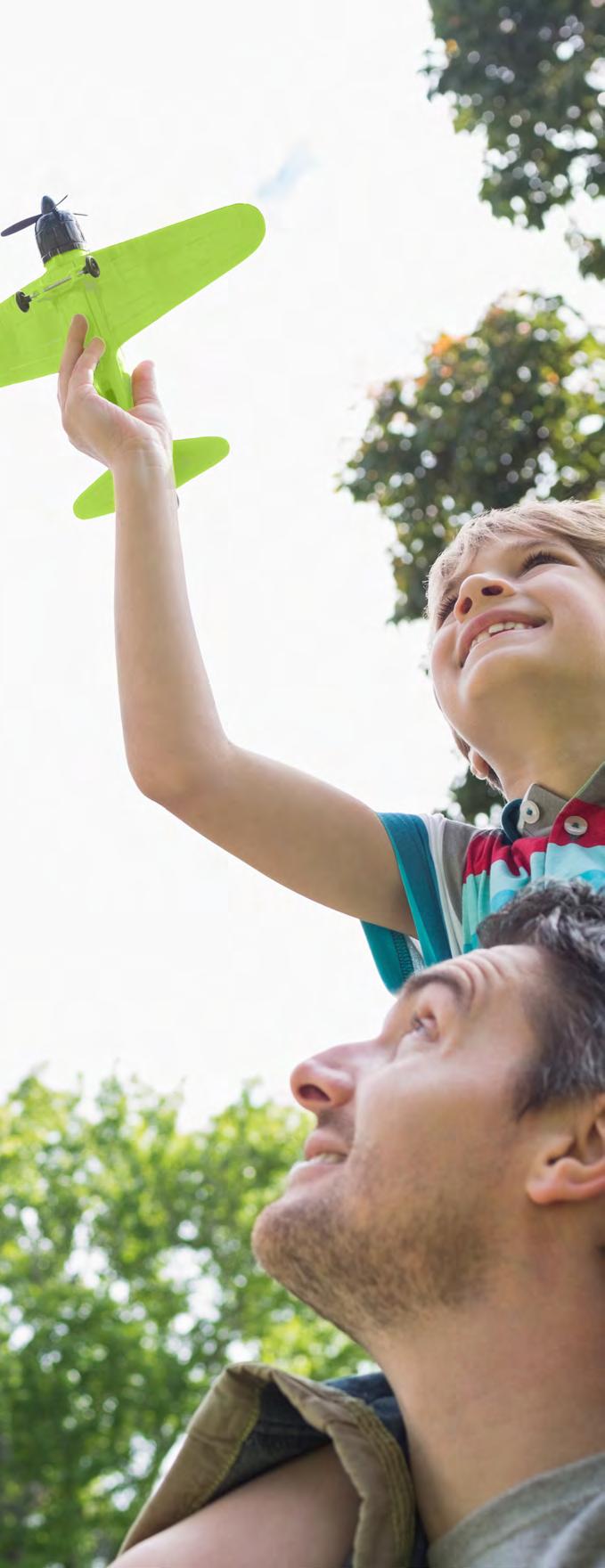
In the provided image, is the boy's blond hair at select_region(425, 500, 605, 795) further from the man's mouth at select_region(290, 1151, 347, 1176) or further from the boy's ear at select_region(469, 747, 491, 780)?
the man's mouth at select_region(290, 1151, 347, 1176)

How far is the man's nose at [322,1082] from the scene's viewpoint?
1.66 meters

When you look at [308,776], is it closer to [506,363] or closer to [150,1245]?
[506,363]

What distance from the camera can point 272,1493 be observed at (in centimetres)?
149

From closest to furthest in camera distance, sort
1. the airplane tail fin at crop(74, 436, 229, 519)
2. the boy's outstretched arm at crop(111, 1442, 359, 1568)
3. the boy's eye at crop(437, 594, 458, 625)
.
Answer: the boy's outstretched arm at crop(111, 1442, 359, 1568)
the airplane tail fin at crop(74, 436, 229, 519)
the boy's eye at crop(437, 594, 458, 625)

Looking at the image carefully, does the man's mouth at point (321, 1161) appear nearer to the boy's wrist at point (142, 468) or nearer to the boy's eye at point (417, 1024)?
the boy's eye at point (417, 1024)

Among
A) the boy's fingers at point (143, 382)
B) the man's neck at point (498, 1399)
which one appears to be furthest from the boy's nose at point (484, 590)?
the man's neck at point (498, 1399)

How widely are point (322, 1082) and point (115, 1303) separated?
21011 millimetres

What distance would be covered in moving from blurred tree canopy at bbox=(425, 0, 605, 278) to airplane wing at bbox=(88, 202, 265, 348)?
8.20m

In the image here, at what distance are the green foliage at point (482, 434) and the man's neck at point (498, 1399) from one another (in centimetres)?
795

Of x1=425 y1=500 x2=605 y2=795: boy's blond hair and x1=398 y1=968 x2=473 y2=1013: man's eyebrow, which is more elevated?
x1=425 y1=500 x2=605 y2=795: boy's blond hair

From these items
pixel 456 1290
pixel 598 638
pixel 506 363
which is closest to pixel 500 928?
pixel 456 1290

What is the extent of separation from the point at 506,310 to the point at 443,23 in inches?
84.5

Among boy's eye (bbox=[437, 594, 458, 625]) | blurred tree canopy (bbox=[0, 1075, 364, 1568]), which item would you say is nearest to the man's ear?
boy's eye (bbox=[437, 594, 458, 625])

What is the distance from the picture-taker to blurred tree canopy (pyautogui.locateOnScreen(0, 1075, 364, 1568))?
19.5m
